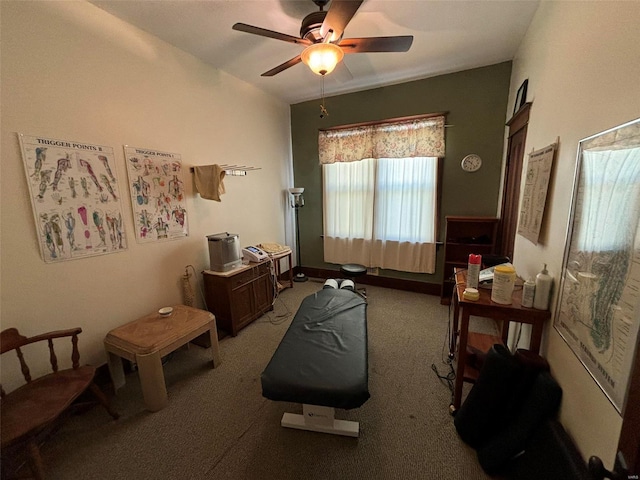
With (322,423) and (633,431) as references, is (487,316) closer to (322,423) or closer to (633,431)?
(633,431)

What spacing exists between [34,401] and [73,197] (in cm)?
129

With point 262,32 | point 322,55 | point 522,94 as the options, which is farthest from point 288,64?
point 522,94

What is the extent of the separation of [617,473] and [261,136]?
12.7ft

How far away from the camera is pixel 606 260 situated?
0.87m

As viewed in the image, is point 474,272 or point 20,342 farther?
point 474,272

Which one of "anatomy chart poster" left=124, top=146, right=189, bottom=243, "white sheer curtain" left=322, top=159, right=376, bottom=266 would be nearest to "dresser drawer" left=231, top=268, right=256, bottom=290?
"anatomy chart poster" left=124, top=146, right=189, bottom=243

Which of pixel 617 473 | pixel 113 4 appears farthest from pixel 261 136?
pixel 617 473

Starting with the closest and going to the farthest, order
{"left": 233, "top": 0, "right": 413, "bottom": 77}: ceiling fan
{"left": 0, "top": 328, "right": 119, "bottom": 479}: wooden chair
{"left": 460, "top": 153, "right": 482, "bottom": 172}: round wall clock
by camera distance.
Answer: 1. {"left": 0, "top": 328, "right": 119, "bottom": 479}: wooden chair
2. {"left": 233, "top": 0, "right": 413, "bottom": 77}: ceiling fan
3. {"left": 460, "top": 153, "right": 482, "bottom": 172}: round wall clock

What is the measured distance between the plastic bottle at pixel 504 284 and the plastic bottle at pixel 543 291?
11 centimetres

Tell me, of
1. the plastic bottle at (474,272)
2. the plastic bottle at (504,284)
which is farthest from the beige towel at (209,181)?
the plastic bottle at (504,284)

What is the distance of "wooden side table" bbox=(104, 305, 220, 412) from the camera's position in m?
1.68

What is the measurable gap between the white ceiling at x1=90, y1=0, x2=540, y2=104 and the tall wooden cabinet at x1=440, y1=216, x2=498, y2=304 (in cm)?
178

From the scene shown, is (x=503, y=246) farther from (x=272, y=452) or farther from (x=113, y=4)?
(x=113, y=4)

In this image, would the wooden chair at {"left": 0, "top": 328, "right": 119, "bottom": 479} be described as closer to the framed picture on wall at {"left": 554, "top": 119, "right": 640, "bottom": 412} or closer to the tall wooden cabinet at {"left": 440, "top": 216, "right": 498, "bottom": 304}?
the framed picture on wall at {"left": 554, "top": 119, "right": 640, "bottom": 412}
